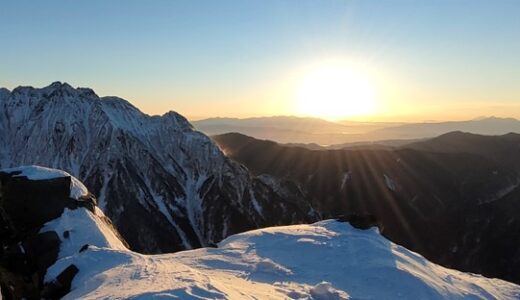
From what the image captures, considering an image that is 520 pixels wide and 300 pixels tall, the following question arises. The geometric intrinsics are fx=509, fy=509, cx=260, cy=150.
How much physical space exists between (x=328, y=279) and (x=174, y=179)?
14918cm

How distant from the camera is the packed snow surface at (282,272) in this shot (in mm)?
36312

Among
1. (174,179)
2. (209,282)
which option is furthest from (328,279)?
Result: (174,179)

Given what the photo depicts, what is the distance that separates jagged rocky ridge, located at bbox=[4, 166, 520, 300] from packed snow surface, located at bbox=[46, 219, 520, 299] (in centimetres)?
11

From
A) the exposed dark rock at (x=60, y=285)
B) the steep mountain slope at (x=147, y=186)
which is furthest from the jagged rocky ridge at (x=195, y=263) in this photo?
the steep mountain slope at (x=147, y=186)

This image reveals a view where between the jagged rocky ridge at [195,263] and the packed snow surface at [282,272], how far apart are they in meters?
0.11

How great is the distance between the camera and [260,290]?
4025cm

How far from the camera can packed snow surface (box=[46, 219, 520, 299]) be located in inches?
1430

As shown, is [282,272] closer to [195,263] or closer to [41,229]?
[195,263]

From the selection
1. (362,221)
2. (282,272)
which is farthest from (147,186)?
(282,272)

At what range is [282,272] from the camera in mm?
48531

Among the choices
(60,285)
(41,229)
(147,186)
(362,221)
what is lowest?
(147,186)

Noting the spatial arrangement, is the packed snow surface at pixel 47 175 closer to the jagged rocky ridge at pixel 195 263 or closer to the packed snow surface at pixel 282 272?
the jagged rocky ridge at pixel 195 263

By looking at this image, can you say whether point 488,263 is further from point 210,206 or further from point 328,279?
point 328,279

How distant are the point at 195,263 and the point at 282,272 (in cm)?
900
